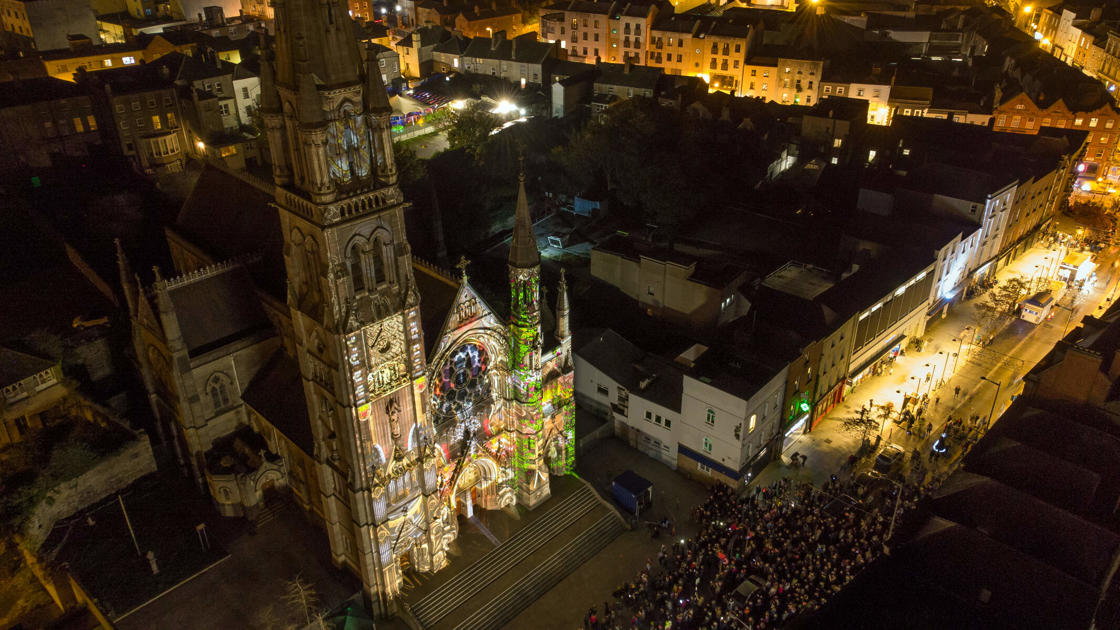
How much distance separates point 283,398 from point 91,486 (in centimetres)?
1241

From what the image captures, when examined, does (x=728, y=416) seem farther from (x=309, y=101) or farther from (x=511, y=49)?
(x=511, y=49)

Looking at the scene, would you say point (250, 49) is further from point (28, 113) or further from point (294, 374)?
point (294, 374)

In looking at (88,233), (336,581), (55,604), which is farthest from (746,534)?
(88,233)

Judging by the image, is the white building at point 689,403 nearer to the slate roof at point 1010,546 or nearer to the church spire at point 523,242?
the slate roof at point 1010,546

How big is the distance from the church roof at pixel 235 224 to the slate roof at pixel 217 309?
1235 mm

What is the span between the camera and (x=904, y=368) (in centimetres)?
6084

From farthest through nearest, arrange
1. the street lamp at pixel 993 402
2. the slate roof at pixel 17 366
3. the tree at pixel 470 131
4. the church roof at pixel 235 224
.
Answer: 1. the tree at pixel 470 131
2. the street lamp at pixel 993 402
3. the church roof at pixel 235 224
4. the slate roof at pixel 17 366

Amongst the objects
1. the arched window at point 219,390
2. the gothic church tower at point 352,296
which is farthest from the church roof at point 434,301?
the arched window at point 219,390

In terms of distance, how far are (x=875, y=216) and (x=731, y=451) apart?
3316cm

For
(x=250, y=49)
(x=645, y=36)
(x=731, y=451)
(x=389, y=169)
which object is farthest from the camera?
(x=645, y=36)

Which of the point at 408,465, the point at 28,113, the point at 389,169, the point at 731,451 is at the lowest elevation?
the point at 731,451

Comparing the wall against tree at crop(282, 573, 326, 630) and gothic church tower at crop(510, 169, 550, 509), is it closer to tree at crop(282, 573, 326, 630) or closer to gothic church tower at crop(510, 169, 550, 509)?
tree at crop(282, 573, 326, 630)

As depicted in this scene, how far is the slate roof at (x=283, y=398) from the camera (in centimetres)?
4050

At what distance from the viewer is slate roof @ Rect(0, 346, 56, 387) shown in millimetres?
44156
